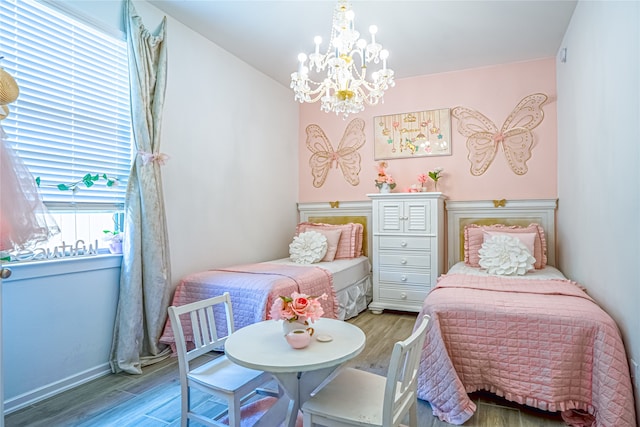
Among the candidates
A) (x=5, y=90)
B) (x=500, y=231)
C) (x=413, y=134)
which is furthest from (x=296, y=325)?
(x=413, y=134)

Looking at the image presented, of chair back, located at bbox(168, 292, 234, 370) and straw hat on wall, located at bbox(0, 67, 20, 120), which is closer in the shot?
straw hat on wall, located at bbox(0, 67, 20, 120)

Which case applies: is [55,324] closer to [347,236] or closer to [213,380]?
[213,380]

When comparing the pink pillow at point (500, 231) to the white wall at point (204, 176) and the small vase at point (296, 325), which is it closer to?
the white wall at point (204, 176)

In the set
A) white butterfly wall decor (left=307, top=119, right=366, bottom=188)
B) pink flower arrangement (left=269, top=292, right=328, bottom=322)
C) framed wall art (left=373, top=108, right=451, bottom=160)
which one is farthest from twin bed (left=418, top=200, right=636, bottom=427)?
white butterfly wall decor (left=307, top=119, right=366, bottom=188)

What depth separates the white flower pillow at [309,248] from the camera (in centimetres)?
378

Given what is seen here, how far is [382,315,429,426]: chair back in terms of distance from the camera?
122cm

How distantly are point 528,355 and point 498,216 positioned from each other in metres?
2.25

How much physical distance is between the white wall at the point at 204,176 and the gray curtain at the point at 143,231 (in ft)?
0.36

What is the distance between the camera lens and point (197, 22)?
3.06m

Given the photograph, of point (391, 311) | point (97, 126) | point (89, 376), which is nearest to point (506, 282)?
point (391, 311)

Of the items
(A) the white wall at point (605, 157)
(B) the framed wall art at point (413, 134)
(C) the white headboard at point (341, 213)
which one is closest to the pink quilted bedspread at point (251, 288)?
(C) the white headboard at point (341, 213)

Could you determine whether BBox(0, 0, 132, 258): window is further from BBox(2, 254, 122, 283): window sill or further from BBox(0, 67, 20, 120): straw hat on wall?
BBox(0, 67, 20, 120): straw hat on wall

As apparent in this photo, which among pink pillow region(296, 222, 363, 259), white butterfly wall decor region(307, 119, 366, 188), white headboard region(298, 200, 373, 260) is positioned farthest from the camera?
white butterfly wall decor region(307, 119, 366, 188)

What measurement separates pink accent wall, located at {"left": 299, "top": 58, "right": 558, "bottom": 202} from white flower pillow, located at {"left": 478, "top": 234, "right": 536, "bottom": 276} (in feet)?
3.02
